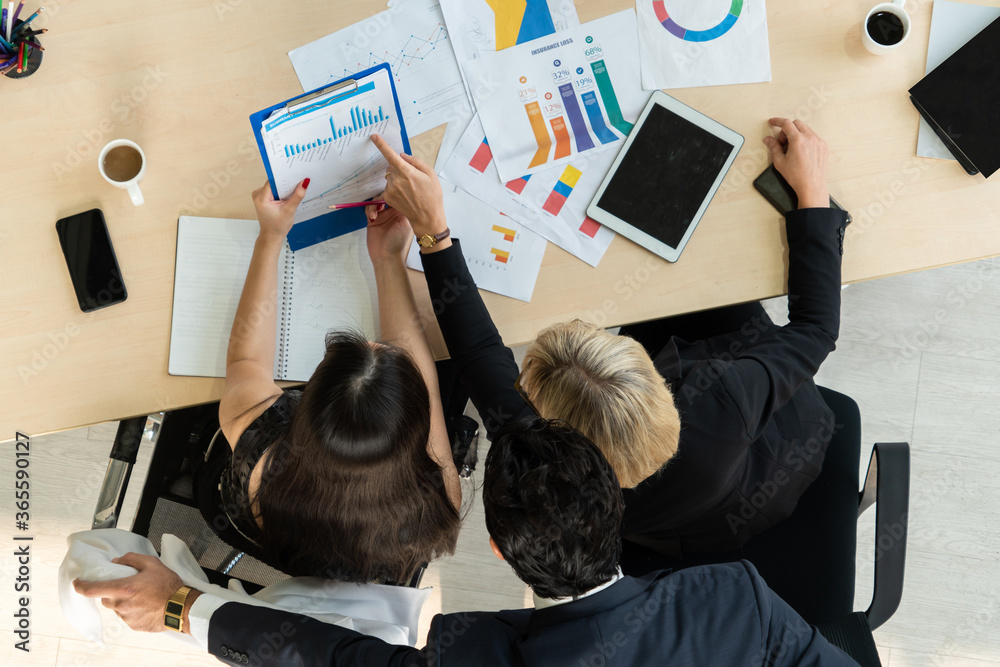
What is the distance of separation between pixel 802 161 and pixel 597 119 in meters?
A: 0.37

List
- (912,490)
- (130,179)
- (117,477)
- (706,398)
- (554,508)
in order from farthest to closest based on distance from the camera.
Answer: (912,490), (117,477), (130,179), (706,398), (554,508)

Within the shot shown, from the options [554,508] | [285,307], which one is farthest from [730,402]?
[285,307]

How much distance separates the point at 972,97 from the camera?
1203 millimetres

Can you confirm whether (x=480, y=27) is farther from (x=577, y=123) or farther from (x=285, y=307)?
(x=285, y=307)

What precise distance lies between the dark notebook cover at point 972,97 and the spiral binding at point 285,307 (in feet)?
3.91

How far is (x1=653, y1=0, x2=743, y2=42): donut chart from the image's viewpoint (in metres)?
1.24

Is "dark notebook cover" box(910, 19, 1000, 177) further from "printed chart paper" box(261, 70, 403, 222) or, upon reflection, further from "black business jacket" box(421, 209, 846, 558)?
"printed chart paper" box(261, 70, 403, 222)

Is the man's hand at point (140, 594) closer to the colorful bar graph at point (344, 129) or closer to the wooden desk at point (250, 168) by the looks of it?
the wooden desk at point (250, 168)

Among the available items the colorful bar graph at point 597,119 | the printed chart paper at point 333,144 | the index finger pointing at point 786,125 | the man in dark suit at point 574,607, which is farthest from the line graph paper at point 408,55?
the man in dark suit at point 574,607

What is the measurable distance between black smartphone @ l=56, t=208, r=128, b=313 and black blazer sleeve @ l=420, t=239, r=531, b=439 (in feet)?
1.82

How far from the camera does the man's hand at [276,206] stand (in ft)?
3.71

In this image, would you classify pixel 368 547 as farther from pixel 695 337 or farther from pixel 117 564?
pixel 695 337

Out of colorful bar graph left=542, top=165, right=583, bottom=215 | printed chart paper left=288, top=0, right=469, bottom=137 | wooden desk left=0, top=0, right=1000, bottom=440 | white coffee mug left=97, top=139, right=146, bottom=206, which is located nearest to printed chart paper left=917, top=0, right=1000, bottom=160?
wooden desk left=0, top=0, right=1000, bottom=440

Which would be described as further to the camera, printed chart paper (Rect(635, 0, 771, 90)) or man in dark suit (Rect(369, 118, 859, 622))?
printed chart paper (Rect(635, 0, 771, 90))
